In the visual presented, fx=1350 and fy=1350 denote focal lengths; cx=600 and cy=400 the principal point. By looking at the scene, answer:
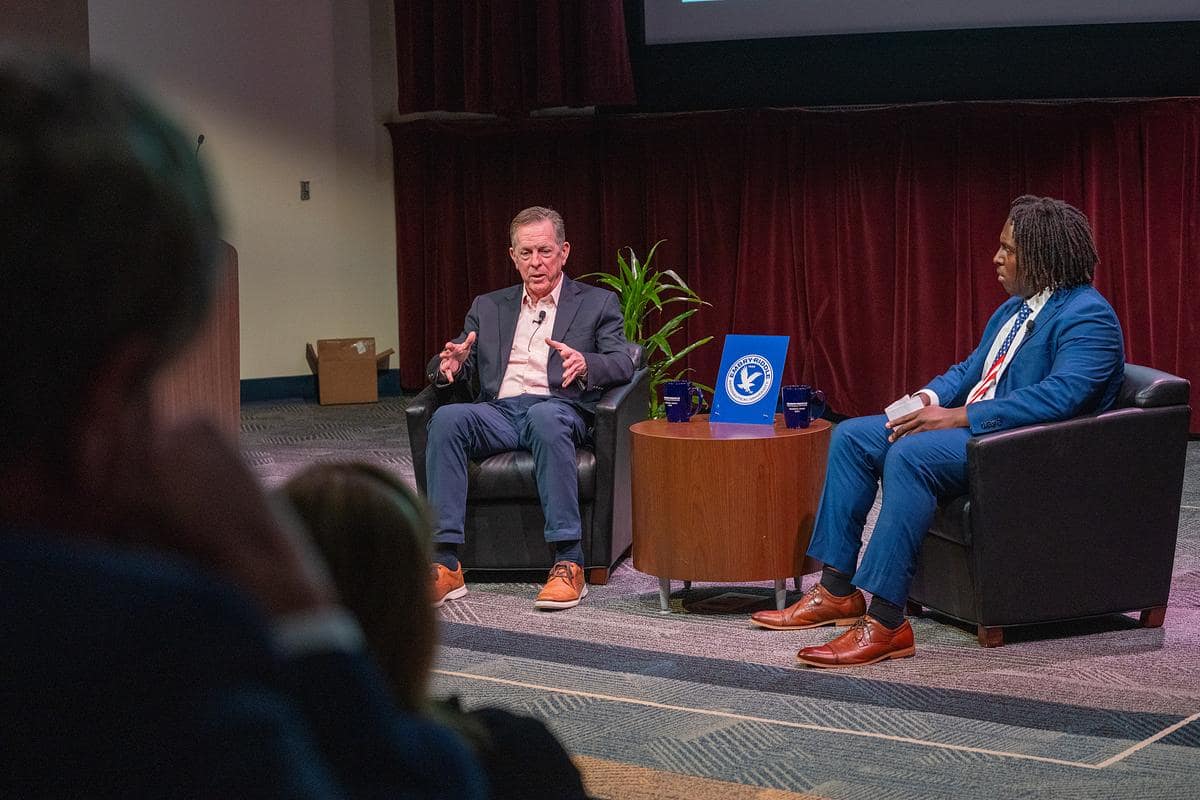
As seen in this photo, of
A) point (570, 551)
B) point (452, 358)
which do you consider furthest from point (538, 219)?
point (570, 551)

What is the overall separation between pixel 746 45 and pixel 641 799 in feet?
19.5

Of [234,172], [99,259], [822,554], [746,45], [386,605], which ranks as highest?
[746,45]

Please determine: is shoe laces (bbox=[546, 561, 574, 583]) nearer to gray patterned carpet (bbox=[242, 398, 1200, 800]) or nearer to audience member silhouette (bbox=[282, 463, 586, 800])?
gray patterned carpet (bbox=[242, 398, 1200, 800])

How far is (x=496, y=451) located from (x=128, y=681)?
385 cm

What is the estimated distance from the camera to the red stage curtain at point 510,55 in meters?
7.06

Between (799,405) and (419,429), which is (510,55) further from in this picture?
(799,405)

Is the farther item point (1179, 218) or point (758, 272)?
point (758, 272)

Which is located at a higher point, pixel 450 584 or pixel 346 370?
pixel 346 370

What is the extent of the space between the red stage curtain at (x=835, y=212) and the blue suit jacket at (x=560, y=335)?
295cm

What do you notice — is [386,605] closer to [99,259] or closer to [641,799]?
[99,259]

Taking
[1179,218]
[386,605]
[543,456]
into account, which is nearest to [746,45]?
[1179,218]

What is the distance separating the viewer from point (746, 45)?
702 centimetres

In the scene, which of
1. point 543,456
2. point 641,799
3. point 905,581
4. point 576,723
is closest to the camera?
point 641,799

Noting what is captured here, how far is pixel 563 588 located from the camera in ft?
12.7
